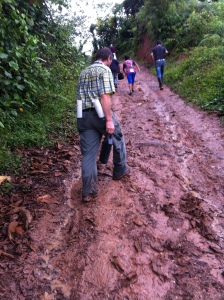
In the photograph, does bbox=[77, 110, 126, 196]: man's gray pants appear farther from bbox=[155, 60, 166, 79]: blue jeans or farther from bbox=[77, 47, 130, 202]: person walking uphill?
bbox=[155, 60, 166, 79]: blue jeans

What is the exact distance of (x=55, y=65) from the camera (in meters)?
8.71

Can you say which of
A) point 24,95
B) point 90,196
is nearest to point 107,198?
point 90,196

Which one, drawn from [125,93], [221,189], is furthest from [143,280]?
[125,93]

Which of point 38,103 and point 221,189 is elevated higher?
point 38,103

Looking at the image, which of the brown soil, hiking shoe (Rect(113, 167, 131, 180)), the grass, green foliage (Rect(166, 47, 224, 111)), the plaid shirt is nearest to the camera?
the brown soil

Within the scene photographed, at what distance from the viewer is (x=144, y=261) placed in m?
2.54

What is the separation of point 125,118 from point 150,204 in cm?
408

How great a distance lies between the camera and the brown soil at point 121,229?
2330 mm

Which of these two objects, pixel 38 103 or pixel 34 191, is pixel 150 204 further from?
pixel 38 103

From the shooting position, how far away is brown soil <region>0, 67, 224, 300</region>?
7.64ft

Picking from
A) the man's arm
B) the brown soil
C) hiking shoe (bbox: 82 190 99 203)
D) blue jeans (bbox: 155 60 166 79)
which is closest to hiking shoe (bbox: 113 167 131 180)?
the brown soil

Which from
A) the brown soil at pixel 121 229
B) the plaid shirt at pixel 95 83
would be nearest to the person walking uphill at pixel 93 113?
the plaid shirt at pixel 95 83

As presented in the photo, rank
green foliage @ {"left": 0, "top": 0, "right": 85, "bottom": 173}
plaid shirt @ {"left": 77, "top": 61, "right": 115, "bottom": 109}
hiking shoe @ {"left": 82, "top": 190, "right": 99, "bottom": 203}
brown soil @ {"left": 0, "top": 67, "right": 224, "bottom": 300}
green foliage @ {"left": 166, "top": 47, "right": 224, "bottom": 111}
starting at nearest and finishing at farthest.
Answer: brown soil @ {"left": 0, "top": 67, "right": 224, "bottom": 300}
plaid shirt @ {"left": 77, "top": 61, "right": 115, "bottom": 109}
hiking shoe @ {"left": 82, "top": 190, "right": 99, "bottom": 203}
green foliage @ {"left": 0, "top": 0, "right": 85, "bottom": 173}
green foliage @ {"left": 166, "top": 47, "right": 224, "bottom": 111}

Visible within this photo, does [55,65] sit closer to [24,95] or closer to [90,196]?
[24,95]
